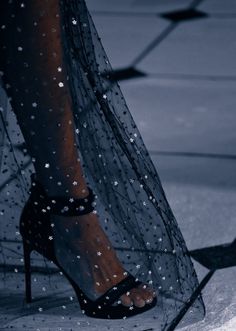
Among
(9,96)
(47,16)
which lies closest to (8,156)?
(9,96)

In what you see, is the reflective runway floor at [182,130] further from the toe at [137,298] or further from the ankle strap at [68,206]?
the ankle strap at [68,206]

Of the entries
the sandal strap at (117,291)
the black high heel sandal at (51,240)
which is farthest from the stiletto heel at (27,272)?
the sandal strap at (117,291)

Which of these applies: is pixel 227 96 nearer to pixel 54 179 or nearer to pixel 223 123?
pixel 223 123

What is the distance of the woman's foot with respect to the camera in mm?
1168

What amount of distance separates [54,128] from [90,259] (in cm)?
19

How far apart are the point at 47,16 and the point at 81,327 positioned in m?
0.42

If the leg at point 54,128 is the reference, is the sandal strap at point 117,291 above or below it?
below

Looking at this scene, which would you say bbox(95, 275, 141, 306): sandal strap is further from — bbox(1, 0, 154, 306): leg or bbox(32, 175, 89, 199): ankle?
bbox(32, 175, 89, 199): ankle

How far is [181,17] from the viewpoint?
272cm

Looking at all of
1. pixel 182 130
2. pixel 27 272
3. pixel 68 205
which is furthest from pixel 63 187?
pixel 182 130

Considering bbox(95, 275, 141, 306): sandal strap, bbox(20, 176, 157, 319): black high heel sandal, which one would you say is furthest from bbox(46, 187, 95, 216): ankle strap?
bbox(95, 275, 141, 306): sandal strap

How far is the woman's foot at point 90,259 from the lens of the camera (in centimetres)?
117

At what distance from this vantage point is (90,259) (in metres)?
1.17

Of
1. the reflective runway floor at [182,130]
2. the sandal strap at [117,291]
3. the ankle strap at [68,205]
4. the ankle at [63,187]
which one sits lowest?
the reflective runway floor at [182,130]
